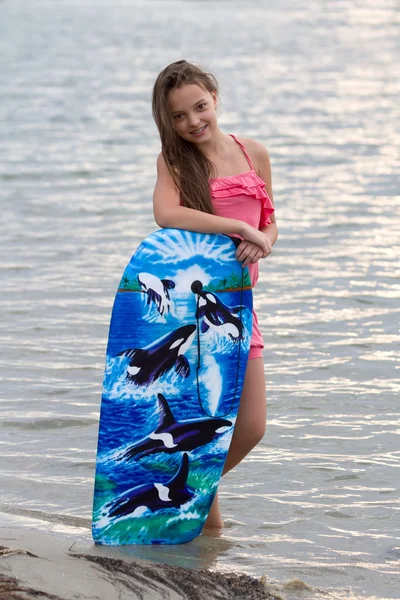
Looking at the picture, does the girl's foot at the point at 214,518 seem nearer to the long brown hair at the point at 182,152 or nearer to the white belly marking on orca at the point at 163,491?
the white belly marking on orca at the point at 163,491

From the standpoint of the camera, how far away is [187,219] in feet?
13.7

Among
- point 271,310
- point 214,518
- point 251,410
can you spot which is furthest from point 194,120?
point 271,310

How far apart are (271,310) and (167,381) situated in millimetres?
3792

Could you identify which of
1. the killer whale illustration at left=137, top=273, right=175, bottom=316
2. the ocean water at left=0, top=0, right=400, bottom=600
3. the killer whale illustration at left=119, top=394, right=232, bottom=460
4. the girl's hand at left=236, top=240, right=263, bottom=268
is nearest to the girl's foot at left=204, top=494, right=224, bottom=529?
the ocean water at left=0, top=0, right=400, bottom=600

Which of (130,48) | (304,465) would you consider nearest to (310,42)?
(130,48)

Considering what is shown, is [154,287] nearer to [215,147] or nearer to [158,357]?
[158,357]

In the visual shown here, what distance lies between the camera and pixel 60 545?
405 cm

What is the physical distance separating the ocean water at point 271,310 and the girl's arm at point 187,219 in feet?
4.08

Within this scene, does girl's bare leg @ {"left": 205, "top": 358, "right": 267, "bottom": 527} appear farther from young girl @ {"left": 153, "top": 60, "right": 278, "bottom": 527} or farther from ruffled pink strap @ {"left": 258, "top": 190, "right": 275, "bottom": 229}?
ruffled pink strap @ {"left": 258, "top": 190, "right": 275, "bottom": 229}

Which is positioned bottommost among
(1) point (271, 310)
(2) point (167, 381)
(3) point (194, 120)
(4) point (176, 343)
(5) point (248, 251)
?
(1) point (271, 310)

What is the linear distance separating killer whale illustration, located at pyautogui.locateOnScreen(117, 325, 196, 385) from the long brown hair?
499mm

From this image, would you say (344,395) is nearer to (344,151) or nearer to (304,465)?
(304,465)

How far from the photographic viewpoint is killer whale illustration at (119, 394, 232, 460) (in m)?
4.25

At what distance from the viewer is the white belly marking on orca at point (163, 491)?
4289mm
